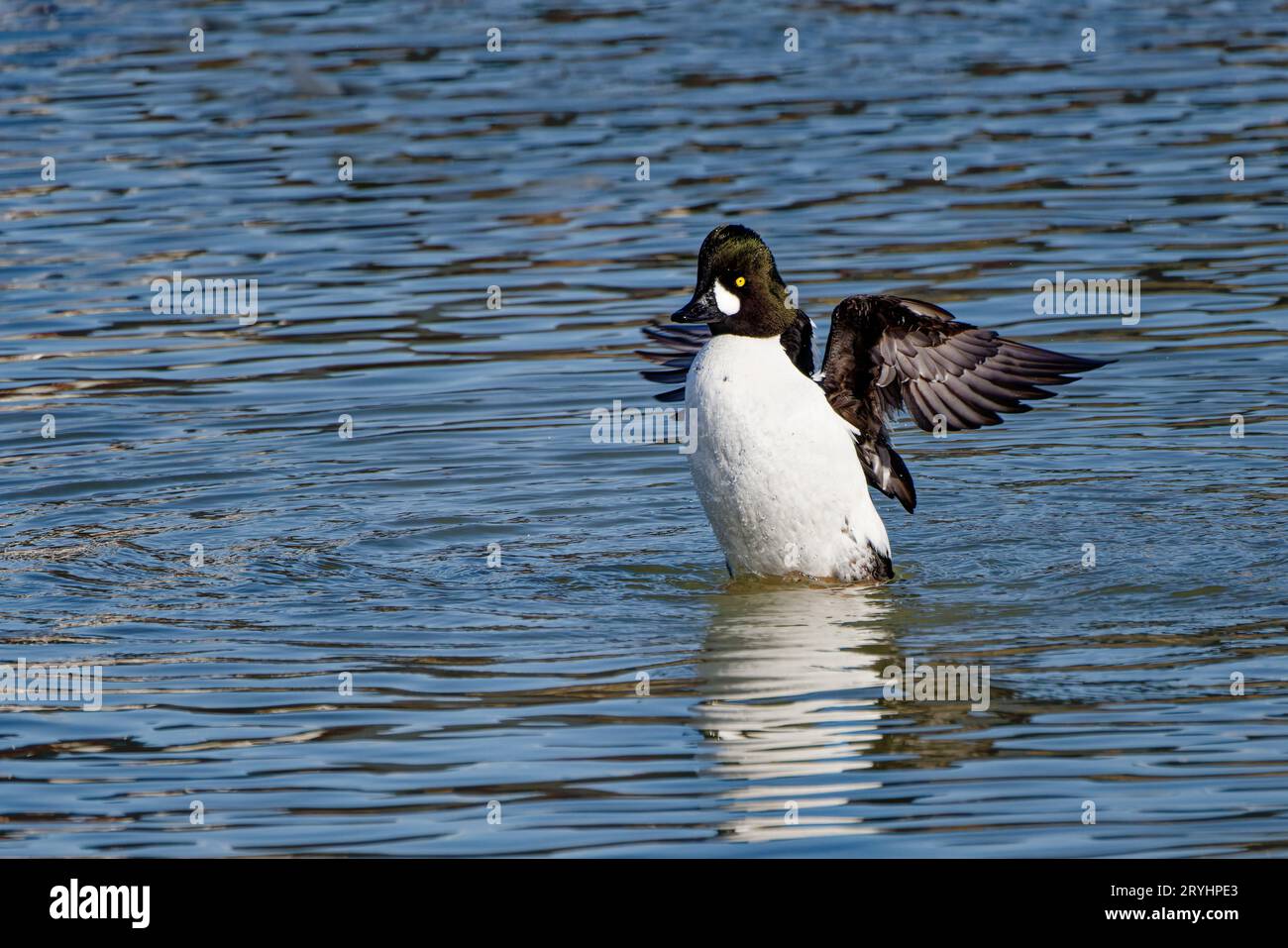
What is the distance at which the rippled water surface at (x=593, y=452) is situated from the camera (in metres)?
6.91

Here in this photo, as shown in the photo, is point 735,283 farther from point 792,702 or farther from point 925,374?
point 792,702

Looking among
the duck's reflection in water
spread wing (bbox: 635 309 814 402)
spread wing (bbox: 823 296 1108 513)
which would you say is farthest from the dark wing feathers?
spread wing (bbox: 635 309 814 402)

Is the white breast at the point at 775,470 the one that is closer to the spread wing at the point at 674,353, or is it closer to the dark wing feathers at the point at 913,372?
the dark wing feathers at the point at 913,372

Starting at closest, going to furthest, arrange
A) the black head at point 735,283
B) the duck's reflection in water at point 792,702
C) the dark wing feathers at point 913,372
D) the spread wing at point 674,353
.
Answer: the duck's reflection in water at point 792,702 → the black head at point 735,283 → the dark wing feathers at point 913,372 → the spread wing at point 674,353

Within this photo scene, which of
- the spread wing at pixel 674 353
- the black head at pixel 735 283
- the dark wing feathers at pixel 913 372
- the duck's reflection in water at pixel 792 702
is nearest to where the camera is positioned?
the duck's reflection in water at pixel 792 702

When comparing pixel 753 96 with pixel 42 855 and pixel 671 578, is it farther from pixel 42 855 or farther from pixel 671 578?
pixel 42 855

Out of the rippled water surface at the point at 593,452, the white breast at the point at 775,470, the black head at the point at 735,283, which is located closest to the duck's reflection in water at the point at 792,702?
the rippled water surface at the point at 593,452

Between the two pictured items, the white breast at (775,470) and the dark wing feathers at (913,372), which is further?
the dark wing feathers at (913,372)

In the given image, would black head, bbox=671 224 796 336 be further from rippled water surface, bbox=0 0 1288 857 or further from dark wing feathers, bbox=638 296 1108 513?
rippled water surface, bbox=0 0 1288 857

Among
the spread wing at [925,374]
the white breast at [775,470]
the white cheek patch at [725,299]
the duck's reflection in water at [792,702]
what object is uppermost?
the white cheek patch at [725,299]

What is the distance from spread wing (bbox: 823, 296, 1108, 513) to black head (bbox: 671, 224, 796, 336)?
33cm

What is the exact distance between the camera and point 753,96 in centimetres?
2042

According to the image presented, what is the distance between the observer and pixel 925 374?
9555 mm

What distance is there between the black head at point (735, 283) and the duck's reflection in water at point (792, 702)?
1.26m
